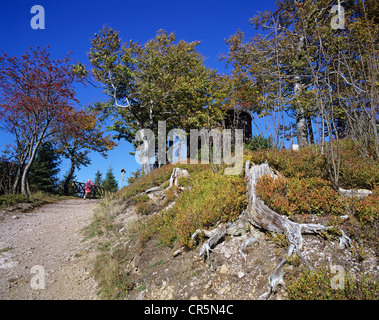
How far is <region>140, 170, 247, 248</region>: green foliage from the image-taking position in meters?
5.13

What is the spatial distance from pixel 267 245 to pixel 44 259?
6.65 metres

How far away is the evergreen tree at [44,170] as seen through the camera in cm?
1847

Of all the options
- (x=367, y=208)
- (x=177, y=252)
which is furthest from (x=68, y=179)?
(x=367, y=208)

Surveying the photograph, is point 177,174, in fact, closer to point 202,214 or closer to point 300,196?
point 202,214

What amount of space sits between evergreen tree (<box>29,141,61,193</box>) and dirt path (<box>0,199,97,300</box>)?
33.8ft

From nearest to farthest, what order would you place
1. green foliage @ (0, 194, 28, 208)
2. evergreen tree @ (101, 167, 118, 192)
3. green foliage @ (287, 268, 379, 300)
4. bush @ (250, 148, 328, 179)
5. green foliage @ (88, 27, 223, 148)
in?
green foliage @ (287, 268, 379, 300) → bush @ (250, 148, 328, 179) → green foliage @ (0, 194, 28, 208) → green foliage @ (88, 27, 223, 148) → evergreen tree @ (101, 167, 118, 192)

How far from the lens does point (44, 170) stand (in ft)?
62.3

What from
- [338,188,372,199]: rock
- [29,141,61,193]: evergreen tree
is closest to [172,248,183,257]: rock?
[338,188,372,199]: rock

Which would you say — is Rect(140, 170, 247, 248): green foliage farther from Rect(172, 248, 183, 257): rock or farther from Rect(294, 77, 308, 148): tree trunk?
Rect(294, 77, 308, 148): tree trunk

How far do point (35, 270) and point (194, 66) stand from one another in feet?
68.7

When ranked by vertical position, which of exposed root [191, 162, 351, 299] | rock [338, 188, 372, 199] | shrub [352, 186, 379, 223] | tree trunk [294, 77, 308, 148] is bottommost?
exposed root [191, 162, 351, 299]

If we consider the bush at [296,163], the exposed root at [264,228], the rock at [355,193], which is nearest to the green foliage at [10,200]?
the exposed root at [264,228]

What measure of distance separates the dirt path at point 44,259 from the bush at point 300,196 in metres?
4.77

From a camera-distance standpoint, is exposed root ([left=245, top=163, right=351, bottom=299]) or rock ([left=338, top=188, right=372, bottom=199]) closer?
exposed root ([left=245, top=163, right=351, bottom=299])
